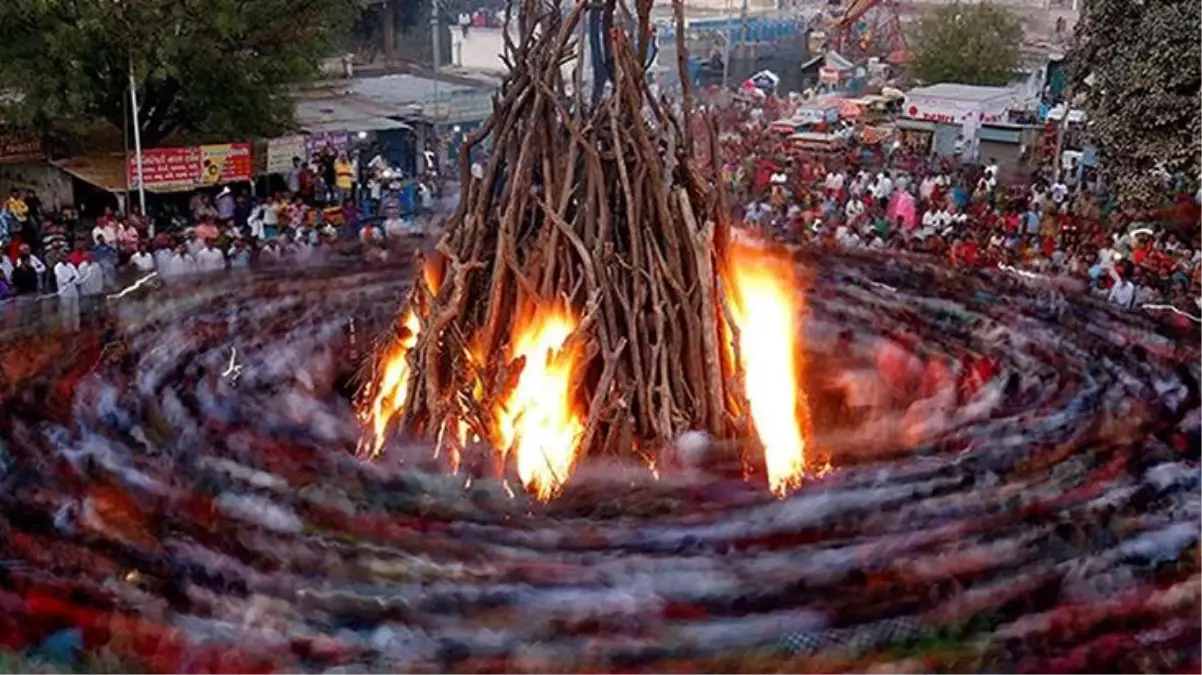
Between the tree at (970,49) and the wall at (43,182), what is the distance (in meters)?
26.5

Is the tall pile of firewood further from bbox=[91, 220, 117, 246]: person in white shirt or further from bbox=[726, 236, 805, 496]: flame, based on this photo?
bbox=[91, 220, 117, 246]: person in white shirt

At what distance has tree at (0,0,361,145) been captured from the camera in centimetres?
2097

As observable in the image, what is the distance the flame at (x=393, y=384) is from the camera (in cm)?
1001

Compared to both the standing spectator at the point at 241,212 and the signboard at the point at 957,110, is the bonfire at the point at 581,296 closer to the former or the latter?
the standing spectator at the point at 241,212

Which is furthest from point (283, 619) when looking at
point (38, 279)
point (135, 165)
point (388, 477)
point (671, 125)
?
point (135, 165)

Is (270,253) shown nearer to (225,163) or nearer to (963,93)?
(225,163)

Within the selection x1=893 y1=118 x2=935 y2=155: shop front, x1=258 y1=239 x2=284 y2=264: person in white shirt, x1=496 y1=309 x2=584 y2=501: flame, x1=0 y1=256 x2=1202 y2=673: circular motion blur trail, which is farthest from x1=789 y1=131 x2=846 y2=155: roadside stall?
x1=496 y1=309 x2=584 y2=501: flame

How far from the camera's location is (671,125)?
1038cm

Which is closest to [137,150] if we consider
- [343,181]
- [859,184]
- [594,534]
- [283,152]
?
[283,152]

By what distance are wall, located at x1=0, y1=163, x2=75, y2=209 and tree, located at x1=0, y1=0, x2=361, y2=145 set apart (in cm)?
83

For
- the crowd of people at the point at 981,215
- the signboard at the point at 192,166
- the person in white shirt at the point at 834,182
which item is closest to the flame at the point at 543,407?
the crowd of people at the point at 981,215

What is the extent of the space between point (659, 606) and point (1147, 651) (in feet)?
8.55

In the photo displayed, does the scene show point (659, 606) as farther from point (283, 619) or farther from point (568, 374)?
point (568, 374)

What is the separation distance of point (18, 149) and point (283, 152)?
448 centimetres
